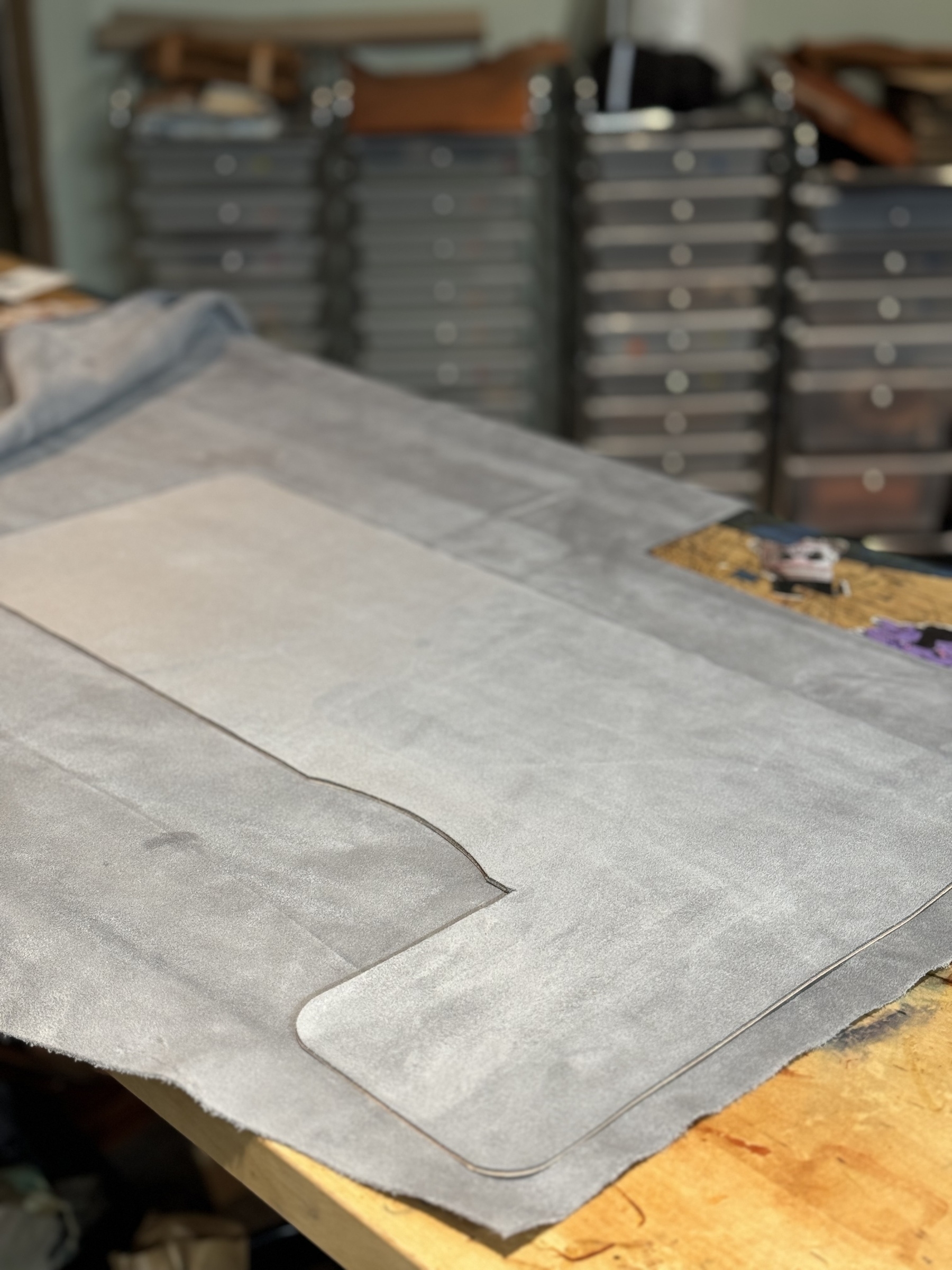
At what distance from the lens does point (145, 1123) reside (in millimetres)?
1639

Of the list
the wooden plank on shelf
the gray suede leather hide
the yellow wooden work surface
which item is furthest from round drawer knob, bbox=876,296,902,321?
the yellow wooden work surface

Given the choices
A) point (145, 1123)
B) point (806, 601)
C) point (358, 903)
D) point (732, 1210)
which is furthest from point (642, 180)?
point (732, 1210)

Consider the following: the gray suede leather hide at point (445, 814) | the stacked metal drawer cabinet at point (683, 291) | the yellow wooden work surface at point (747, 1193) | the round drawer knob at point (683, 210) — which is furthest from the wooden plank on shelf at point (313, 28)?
the yellow wooden work surface at point (747, 1193)

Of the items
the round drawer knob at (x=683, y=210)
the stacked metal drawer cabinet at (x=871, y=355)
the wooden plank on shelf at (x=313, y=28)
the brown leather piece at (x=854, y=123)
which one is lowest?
the stacked metal drawer cabinet at (x=871, y=355)

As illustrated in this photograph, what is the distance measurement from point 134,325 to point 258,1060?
1421mm

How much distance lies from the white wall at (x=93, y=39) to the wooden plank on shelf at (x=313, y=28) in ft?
0.23

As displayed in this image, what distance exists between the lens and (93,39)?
139 inches

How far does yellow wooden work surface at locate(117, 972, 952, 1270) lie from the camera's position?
69 centimetres

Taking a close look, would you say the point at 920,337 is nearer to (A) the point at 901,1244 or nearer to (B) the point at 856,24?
(B) the point at 856,24

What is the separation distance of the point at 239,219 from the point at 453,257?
1.71 feet

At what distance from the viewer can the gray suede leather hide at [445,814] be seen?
777mm

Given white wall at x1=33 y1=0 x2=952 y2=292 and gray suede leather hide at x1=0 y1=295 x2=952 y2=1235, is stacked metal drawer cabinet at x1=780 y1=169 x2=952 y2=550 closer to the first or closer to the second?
white wall at x1=33 y1=0 x2=952 y2=292

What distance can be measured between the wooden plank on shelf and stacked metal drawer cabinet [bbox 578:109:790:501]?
0.54 metres

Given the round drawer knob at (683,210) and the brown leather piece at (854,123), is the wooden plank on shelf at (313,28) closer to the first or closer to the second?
the round drawer knob at (683,210)
